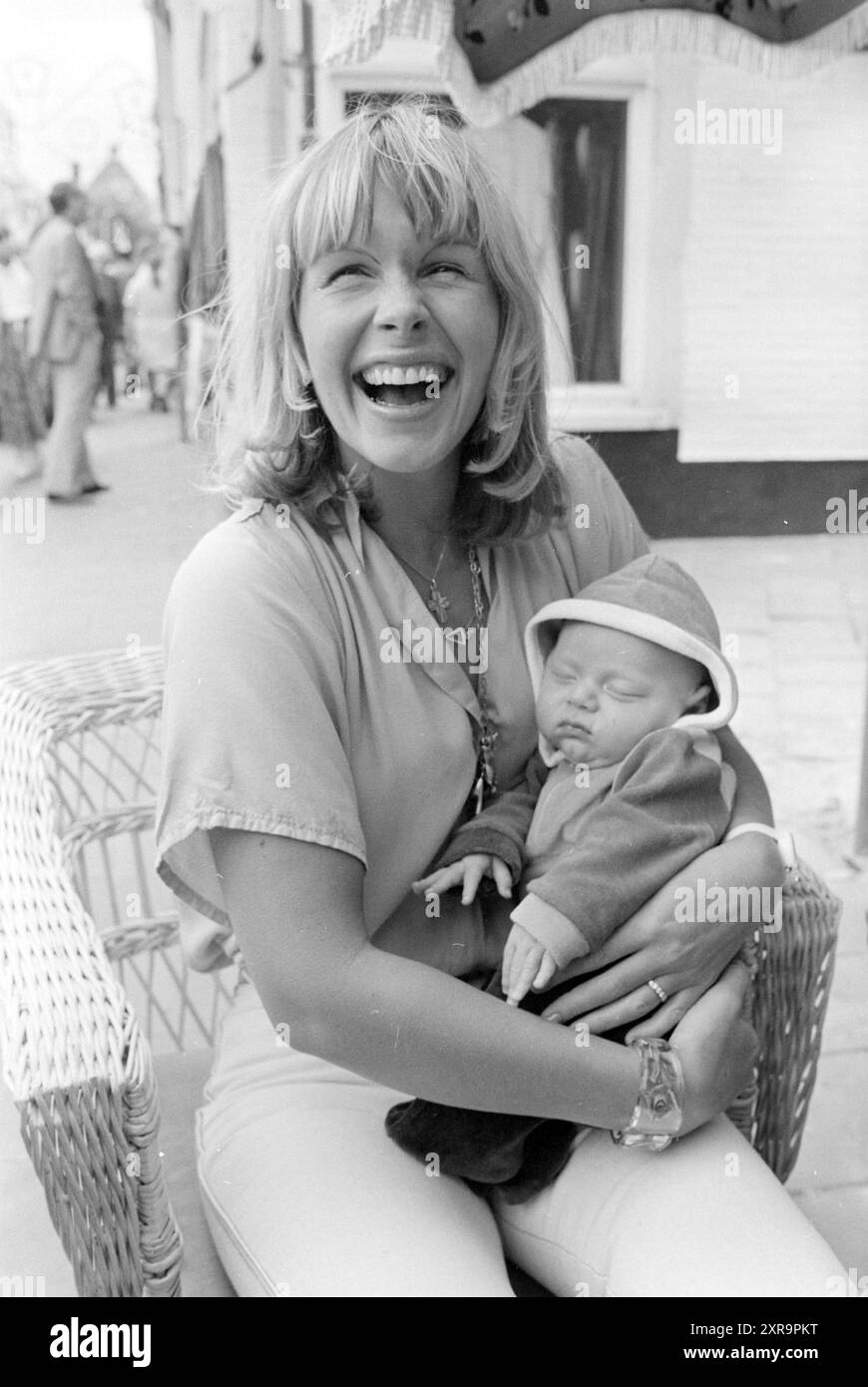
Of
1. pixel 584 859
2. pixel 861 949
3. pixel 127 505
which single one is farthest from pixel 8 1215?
pixel 127 505

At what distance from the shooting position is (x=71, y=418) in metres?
5.13

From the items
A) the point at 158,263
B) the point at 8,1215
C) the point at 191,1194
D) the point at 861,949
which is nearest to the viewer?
the point at 191,1194

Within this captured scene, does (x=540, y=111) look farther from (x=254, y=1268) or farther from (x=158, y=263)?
(x=254, y=1268)

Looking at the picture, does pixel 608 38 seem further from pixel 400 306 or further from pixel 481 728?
pixel 481 728

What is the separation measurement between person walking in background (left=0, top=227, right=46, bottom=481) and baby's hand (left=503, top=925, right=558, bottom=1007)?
424cm

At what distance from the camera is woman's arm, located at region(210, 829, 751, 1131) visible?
1073 mm

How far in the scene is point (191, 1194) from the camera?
54.2 inches

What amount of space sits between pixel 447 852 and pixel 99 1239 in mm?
448

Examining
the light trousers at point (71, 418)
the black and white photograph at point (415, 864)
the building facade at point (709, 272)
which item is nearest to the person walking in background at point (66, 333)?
the light trousers at point (71, 418)

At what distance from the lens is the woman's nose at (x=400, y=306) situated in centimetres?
116

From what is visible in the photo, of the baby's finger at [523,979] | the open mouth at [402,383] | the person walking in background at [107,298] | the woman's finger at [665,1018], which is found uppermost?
the person walking in background at [107,298]

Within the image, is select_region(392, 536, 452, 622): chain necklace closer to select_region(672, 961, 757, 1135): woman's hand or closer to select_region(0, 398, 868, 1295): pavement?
select_region(0, 398, 868, 1295): pavement

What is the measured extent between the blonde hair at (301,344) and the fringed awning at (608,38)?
63 cm

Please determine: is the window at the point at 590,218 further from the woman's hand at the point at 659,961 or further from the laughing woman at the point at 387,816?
the woman's hand at the point at 659,961
